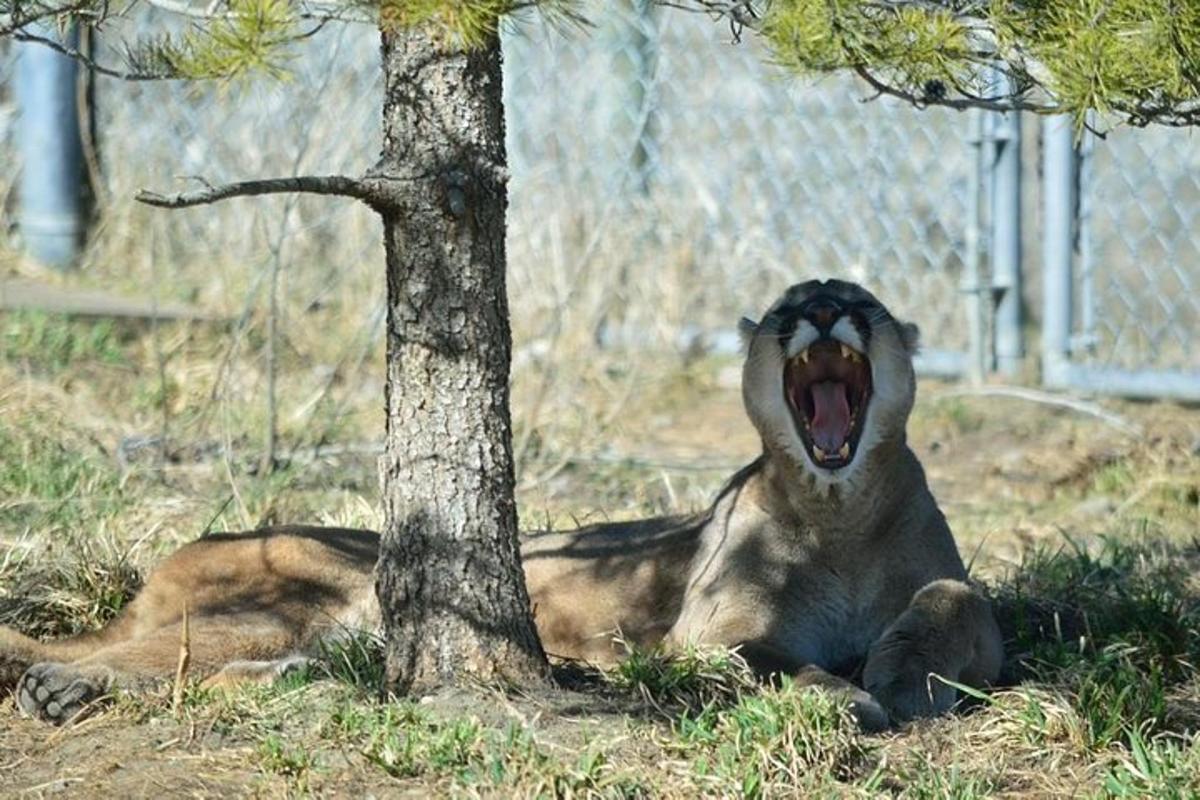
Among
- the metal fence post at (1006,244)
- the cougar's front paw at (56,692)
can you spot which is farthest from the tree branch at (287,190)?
the metal fence post at (1006,244)

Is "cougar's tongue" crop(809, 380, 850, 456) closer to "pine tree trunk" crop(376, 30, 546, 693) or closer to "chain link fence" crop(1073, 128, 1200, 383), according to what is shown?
"pine tree trunk" crop(376, 30, 546, 693)

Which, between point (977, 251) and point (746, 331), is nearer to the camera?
point (746, 331)

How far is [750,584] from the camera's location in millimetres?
5199

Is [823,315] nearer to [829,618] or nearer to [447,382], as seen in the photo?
[829,618]

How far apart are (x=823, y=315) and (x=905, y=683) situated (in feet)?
3.44

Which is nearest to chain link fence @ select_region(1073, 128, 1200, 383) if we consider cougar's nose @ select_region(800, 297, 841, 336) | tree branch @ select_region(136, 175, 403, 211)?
cougar's nose @ select_region(800, 297, 841, 336)

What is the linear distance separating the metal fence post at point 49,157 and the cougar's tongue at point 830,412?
5975 mm

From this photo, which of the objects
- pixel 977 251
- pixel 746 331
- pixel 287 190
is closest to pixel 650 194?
pixel 977 251

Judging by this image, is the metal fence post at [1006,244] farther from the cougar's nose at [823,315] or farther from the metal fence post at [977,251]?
the cougar's nose at [823,315]

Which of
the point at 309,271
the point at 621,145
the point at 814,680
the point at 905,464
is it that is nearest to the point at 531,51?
the point at 621,145

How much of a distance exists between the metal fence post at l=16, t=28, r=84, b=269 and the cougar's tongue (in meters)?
5.98

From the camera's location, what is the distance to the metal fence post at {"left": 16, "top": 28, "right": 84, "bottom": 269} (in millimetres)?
10188

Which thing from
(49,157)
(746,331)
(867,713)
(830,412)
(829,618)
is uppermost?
(49,157)

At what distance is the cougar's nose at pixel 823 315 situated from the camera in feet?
17.1
